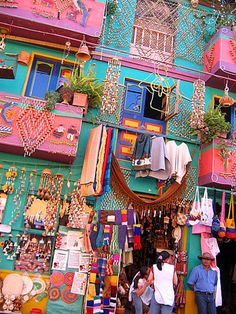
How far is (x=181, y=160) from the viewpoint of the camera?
9.34m

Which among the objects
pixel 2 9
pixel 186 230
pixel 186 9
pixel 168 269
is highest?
pixel 186 9

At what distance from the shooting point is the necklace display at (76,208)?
29.0ft

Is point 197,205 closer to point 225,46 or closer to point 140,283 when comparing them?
point 140,283

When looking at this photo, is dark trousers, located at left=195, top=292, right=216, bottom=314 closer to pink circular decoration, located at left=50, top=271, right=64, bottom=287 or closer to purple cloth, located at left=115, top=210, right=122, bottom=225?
purple cloth, located at left=115, top=210, right=122, bottom=225

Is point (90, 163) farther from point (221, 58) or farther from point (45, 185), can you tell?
point (221, 58)

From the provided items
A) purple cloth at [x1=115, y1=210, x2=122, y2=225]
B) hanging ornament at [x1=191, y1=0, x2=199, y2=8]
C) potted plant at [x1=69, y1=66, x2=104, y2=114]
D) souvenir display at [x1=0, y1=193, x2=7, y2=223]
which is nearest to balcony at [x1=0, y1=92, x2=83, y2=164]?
potted plant at [x1=69, y1=66, x2=104, y2=114]

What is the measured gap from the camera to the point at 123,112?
10273 millimetres

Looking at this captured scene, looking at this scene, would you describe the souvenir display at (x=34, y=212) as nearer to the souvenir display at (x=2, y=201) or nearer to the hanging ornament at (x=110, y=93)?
the souvenir display at (x=2, y=201)

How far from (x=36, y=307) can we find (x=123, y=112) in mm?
5608

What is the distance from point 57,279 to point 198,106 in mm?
5854

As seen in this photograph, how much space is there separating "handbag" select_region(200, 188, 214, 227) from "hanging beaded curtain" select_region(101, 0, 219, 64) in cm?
466

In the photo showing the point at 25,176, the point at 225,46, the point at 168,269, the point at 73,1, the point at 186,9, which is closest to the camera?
the point at 168,269

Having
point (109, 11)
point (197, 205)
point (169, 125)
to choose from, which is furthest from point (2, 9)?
point (197, 205)

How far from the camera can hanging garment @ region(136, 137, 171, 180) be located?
29.8 ft
